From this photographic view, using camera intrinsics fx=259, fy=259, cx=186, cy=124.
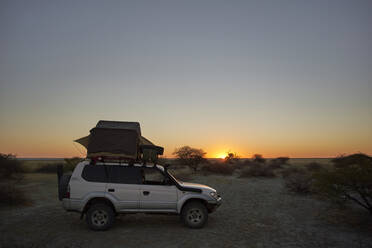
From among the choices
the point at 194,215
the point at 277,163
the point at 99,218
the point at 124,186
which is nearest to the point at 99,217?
the point at 99,218

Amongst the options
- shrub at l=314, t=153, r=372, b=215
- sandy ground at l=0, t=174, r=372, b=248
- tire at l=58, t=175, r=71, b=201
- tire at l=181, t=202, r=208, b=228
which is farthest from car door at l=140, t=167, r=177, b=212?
shrub at l=314, t=153, r=372, b=215

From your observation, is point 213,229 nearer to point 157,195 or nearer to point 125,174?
point 157,195

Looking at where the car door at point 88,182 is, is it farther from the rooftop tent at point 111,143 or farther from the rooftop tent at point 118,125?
the rooftop tent at point 118,125

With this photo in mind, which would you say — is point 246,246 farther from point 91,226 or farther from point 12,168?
point 12,168

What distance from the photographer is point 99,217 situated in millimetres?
7156

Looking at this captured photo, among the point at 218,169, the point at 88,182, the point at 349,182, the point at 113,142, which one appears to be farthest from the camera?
the point at 218,169

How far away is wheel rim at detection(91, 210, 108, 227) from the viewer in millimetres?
7109

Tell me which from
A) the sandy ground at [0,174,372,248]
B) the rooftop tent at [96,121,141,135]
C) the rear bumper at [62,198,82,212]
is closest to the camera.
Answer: the sandy ground at [0,174,372,248]

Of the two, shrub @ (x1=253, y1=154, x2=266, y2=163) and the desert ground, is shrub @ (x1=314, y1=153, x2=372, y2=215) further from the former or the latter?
shrub @ (x1=253, y1=154, x2=266, y2=163)

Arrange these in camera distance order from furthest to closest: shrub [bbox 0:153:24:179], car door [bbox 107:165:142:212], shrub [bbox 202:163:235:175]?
1. shrub [bbox 202:163:235:175]
2. shrub [bbox 0:153:24:179]
3. car door [bbox 107:165:142:212]

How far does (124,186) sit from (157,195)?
958mm

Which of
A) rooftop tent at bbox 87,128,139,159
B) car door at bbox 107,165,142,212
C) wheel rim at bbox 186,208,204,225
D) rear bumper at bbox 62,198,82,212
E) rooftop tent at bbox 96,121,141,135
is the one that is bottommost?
wheel rim at bbox 186,208,204,225

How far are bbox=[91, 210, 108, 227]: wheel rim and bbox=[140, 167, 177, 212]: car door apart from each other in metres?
1.02

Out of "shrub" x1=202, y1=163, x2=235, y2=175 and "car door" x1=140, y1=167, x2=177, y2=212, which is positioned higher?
"car door" x1=140, y1=167, x2=177, y2=212
